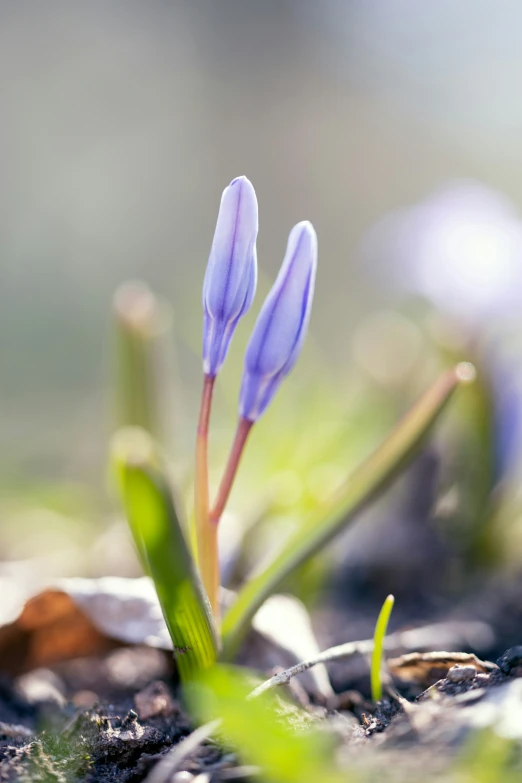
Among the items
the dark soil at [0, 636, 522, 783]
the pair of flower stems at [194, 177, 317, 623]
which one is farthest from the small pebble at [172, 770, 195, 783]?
the pair of flower stems at [194, 177, 317, 623]

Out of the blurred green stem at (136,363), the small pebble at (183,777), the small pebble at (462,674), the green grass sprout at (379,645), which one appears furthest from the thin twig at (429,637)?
the blurred green stem at (136,363)

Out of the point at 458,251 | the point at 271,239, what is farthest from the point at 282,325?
the point at 271,239

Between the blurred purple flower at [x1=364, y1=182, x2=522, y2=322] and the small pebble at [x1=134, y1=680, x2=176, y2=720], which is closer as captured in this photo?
the small pebble at [x1=134, y1=680, x2=176, y2=720]

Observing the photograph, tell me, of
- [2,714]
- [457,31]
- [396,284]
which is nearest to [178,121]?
[457,31]

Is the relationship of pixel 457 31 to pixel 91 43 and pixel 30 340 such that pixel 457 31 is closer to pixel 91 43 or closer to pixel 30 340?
pixel 91 43

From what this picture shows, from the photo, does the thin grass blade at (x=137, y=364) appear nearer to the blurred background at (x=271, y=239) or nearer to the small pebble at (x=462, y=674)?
the blurred background at (x=271, y=239)

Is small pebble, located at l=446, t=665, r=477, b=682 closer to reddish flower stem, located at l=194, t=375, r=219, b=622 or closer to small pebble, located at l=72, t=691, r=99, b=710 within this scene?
reddish flower stem, located at l=194, t=375, r=219, b=622
